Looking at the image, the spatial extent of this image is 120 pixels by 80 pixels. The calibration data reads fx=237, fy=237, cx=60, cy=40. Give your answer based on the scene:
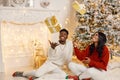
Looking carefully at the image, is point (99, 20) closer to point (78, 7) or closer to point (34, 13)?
point (78, 7)

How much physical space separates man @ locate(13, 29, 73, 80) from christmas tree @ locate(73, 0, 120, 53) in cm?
150

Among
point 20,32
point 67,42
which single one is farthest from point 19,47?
point 67,42

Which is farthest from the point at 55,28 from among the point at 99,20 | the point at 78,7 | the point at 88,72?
the point at 99,20

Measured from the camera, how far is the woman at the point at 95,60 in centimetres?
380

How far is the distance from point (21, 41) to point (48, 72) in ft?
4.63

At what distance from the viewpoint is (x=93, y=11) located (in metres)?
5.53

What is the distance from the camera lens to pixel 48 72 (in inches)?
162

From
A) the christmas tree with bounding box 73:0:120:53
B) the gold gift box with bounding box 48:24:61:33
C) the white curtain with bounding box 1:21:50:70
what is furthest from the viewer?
the christmas tree with bounding box 73:0:120:53

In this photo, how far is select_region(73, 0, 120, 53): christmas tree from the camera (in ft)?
18.0

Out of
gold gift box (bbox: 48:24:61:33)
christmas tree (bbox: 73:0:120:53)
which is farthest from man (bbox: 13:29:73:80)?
christmas tree (bbox: 73:0:120:53)

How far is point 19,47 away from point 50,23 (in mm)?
1171

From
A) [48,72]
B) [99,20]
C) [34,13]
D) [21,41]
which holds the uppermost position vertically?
[34,13]

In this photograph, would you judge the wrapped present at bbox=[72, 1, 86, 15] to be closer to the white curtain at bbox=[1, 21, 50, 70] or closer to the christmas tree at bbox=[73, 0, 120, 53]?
A: the christmas tree at bbox=[73, 0, 120, 53]

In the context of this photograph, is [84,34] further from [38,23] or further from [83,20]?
[38,23]
